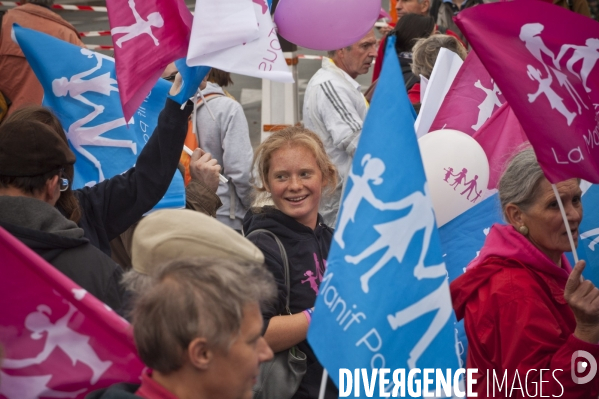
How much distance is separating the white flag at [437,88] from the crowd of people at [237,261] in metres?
0.65

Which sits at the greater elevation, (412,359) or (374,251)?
(374,251)

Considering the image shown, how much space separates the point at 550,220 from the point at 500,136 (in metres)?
1.02

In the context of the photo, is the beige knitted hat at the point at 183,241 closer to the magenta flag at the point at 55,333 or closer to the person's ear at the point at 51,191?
the magenta flag at the point at 55,333

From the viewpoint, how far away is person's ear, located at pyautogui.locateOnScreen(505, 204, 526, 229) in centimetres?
332

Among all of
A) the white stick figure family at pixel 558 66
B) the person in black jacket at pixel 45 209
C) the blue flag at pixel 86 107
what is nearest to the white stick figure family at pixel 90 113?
the blue flag at pixel 86 107

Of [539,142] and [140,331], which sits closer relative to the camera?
[140,331]

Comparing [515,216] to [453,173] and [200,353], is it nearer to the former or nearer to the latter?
[453,173]

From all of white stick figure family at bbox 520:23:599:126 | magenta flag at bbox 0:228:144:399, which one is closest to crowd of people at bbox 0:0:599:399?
magenta flag at bbox 0:228:144:399

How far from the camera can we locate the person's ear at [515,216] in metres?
3.32

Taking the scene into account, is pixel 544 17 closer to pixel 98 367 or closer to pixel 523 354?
pixel 523 354

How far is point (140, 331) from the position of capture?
2.21m

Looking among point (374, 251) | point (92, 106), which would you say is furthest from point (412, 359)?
point (92, 106)

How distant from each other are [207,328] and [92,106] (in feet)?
8.92

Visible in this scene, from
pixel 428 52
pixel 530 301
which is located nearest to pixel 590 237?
pixel 530 301
